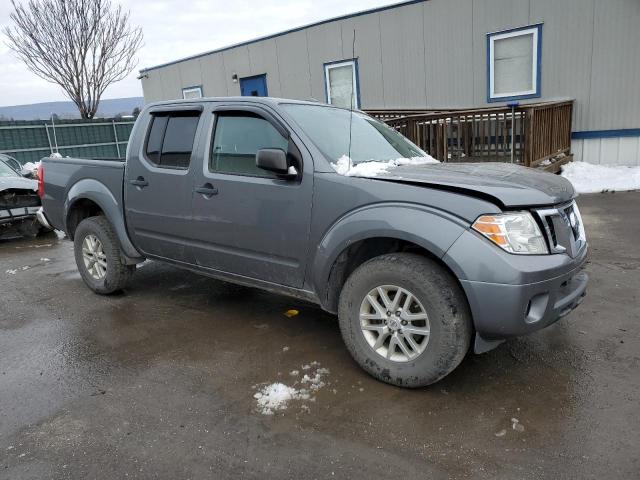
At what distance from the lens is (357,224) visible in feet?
10.4

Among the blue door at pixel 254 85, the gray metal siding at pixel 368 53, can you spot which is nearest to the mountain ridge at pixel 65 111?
the blue door at pixel 254 85

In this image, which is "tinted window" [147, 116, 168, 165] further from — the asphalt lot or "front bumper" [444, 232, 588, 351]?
"front bumper" [444, 232, 588, 351]

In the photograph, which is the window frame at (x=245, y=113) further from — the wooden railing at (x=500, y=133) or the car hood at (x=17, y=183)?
the wooden railing at (x=500, y=133)

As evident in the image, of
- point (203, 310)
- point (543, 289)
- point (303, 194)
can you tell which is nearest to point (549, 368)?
point (543, 289)

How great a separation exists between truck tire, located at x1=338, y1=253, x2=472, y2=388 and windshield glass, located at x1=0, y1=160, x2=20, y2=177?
806 cm

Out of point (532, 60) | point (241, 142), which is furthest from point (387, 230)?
point (532, 60)

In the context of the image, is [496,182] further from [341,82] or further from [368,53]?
[341,82]

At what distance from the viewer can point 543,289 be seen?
109 inches

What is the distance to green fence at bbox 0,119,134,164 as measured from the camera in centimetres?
1823

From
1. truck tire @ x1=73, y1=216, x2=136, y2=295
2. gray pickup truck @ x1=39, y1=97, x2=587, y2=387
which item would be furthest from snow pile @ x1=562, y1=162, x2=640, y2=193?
truck tire @ x1=73, y1=216, x2=136, y2=295

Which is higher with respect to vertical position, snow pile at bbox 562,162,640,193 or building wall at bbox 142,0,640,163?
building wall at bbox 142,0,640,163

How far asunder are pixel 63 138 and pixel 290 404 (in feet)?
64.6

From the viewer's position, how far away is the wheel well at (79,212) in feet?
17.0

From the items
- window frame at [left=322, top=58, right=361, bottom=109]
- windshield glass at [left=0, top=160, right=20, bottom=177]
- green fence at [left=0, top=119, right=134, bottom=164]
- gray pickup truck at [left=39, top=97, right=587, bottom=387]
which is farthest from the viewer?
green fence at [left=0, top=119, right=134, bottom=164]
